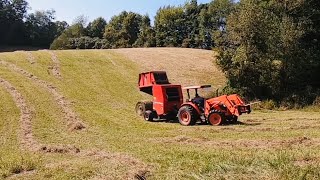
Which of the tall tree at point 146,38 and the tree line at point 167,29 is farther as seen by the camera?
the tall tree at point 146,38

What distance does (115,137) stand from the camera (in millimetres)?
17516

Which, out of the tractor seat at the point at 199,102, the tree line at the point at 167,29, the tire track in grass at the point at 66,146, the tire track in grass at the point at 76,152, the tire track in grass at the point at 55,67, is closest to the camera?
the tire track in grass at the point at 76,152

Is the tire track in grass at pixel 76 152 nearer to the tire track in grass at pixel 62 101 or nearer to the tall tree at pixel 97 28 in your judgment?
the tire track in grass at pixel 62 101

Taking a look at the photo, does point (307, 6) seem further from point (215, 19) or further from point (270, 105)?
point (215, 19)

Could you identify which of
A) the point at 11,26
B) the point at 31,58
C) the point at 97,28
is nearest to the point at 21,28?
the point at 11,26

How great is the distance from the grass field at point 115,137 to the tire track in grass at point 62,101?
5 centimetres

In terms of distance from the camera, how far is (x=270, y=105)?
29812mm

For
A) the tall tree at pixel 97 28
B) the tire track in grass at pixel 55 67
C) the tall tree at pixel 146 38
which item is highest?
the tall tree at pixel 97 28

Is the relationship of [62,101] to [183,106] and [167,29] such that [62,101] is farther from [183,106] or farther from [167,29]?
[167,29]

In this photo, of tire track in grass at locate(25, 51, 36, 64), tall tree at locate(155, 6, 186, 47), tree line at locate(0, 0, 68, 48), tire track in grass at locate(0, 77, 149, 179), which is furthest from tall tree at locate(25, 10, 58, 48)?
tire track in grass at locate(0, 77, 149, 179)

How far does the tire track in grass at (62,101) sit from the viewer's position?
68.7 feet

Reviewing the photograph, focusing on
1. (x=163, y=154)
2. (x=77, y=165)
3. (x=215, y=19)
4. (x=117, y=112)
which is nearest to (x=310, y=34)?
(x=117, y=112)

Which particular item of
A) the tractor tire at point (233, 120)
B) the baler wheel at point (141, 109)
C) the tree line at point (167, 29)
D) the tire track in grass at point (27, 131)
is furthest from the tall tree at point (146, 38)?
the tractor tire at point (233, 120)

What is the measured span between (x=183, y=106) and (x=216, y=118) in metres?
1.77
